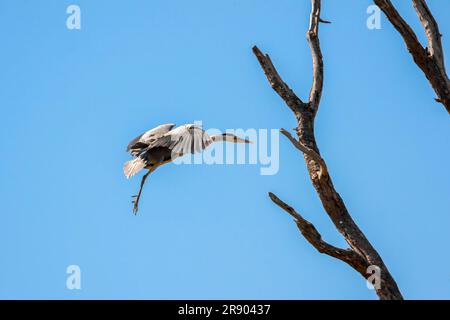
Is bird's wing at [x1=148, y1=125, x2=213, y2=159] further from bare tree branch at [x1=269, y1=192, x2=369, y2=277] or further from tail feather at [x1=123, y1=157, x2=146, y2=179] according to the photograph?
bare tree branch at [x1=269, y1=192, x2=369, y2=277]

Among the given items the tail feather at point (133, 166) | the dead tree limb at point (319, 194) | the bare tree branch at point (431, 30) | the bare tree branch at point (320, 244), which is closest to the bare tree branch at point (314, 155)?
the dead tree limb at point (319, 194)

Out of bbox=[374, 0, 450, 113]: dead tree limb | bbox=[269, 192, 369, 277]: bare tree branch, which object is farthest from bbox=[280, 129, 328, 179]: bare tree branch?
bbox=[374, 0, 450, 113]: dead tree limb

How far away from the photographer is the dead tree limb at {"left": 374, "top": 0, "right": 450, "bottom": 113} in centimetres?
1117

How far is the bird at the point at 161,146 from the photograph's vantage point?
11.8 m

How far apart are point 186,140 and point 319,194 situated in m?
2.04

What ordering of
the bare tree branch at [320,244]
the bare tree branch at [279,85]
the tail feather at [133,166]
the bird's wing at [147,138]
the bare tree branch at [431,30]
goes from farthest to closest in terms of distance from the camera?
the bird's wing at [147,138] → the tail feather at [133,166] → the bare tree branch at [431,30] → the bare tree branch at [279,85] → the bare tree branch at [320,244]

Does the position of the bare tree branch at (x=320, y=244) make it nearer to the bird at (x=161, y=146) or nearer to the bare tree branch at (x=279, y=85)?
the bare tree branch at (x=279, y=85)

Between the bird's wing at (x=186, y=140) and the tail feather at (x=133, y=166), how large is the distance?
0.32 metres

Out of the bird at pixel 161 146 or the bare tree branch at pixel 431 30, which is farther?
the bird at pixel 161 146

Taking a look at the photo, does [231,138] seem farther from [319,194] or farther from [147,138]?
[319,194]
